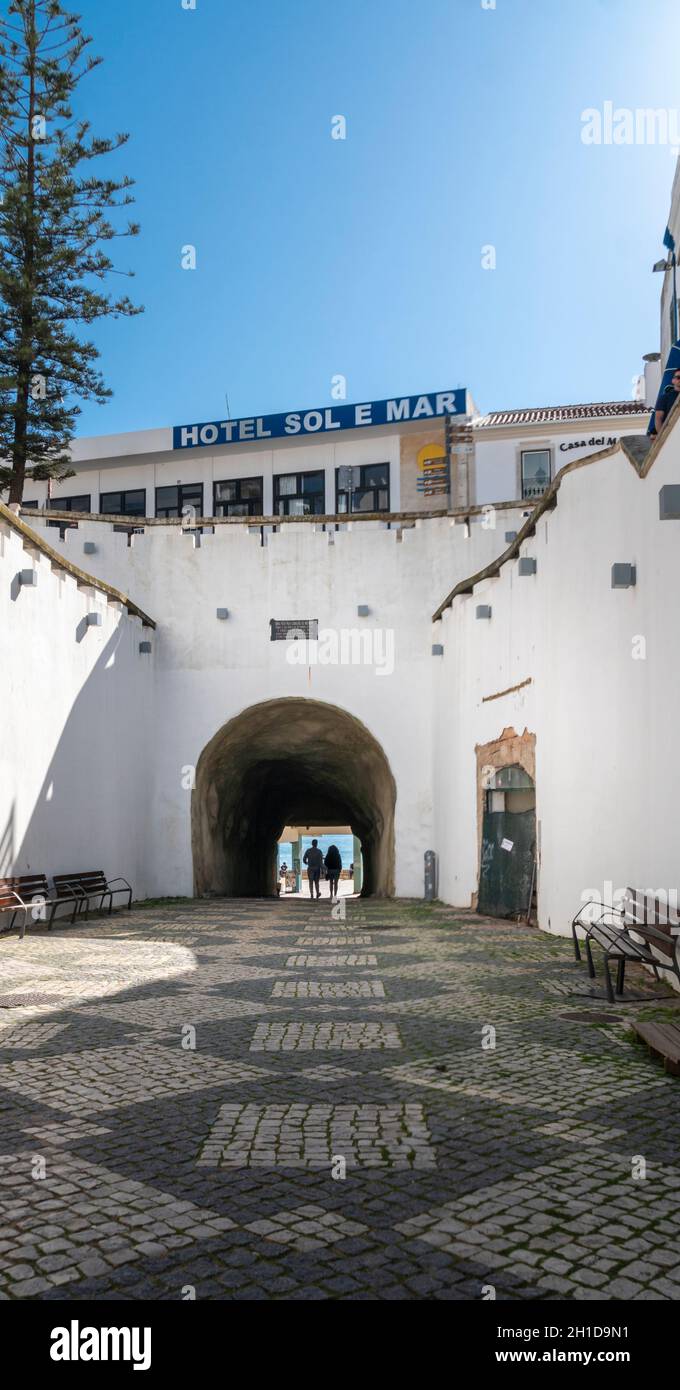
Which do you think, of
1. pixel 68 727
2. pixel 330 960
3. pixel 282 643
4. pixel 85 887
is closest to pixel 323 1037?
pixel 330 960

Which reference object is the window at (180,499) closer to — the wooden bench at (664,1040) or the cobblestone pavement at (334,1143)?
the cobblestone pavement at (334,1143)

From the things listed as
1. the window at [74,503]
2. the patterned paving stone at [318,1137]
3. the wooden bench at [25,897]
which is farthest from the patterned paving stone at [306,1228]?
the window at [74,503]

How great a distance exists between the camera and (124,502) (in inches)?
1316

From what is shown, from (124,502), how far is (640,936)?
2783 centimetres

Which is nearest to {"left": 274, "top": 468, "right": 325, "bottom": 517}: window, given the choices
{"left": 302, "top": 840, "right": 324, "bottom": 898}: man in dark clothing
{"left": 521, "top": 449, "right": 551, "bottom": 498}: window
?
{"left": 521, "top": 449, "right": 551, "bottom": 498}: window

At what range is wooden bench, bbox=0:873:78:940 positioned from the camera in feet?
39.9

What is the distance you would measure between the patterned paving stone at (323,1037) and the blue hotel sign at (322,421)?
Answer: 25.7 m

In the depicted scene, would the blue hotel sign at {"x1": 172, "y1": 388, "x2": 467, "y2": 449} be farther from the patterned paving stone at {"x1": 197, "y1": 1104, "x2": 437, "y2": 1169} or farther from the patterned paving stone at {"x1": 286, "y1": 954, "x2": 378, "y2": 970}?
the patterned paving stone at {"x1": 197, "y1": 1104, "x2": 437, "y2": 1169}

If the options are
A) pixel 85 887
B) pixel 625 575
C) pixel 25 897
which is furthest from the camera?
pixel 85 887

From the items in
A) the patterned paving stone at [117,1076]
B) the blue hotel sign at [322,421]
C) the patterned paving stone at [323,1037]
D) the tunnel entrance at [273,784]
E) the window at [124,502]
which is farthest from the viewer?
the window at [124,502]

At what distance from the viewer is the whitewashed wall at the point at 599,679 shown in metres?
8.73

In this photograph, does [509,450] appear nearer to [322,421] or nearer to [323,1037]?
[322,421]

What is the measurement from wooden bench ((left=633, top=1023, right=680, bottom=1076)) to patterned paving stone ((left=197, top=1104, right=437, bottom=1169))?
1.50 m
